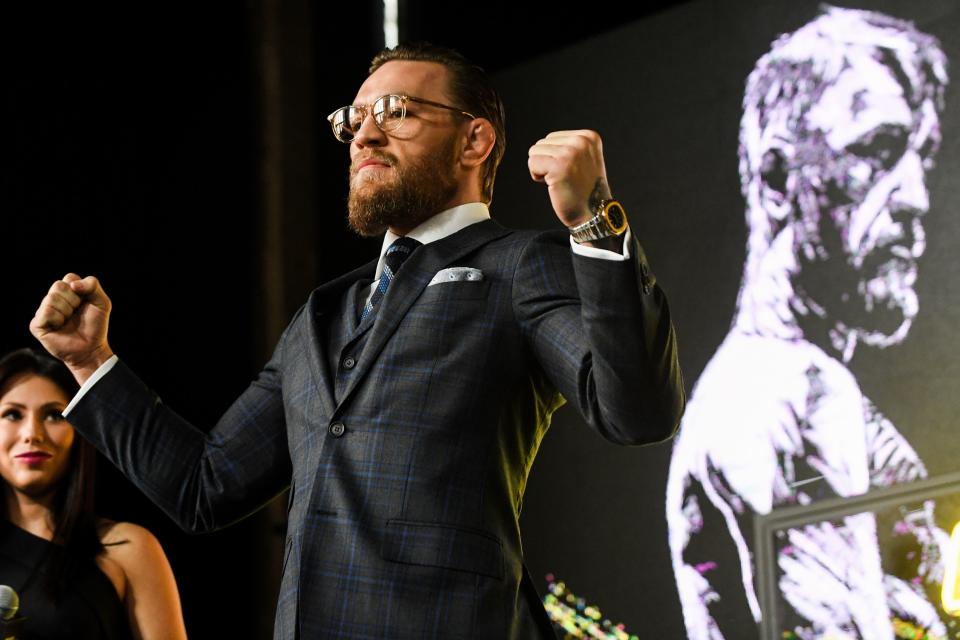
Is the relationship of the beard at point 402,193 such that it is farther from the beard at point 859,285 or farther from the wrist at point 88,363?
the beard at point 859,285

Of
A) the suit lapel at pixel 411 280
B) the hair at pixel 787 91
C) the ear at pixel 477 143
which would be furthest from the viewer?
the hair at pixel 787 91

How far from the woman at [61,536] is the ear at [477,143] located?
5.18 feet

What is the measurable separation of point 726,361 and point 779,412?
0.19m

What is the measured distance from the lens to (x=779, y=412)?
2.87 meters

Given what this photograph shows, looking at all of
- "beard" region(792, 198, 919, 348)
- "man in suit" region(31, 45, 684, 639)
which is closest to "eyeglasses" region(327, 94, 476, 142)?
"man in suit" region(31, 45, 684, 639)

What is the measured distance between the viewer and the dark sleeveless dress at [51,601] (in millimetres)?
2686

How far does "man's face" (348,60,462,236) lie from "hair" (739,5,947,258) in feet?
4.63

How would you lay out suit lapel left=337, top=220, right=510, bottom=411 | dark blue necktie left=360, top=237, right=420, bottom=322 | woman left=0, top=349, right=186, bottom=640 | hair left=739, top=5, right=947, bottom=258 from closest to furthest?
suit lapel left=337, top=220, right=510, bottom=411
dark blue necktie left=360, top=237, right=420, bottom=322
woman left=0, top=349, right=186, bottom=640
hair left=739, top=5, right=947, bottom=258

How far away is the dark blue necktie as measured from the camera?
1.60 metres

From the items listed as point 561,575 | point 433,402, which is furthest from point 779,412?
point 433,402

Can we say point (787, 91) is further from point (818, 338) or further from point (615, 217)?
point (615, 217)

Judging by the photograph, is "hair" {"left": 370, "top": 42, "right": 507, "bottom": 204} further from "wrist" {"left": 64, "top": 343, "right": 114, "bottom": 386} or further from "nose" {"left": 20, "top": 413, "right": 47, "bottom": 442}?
"nose" {"left": 20, "top": 413, "right": 47, "bottom": 442}

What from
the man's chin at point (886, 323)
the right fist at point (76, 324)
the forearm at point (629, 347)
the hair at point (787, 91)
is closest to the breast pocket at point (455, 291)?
the forearm at point (629, 347)

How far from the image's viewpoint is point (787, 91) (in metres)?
2.96
